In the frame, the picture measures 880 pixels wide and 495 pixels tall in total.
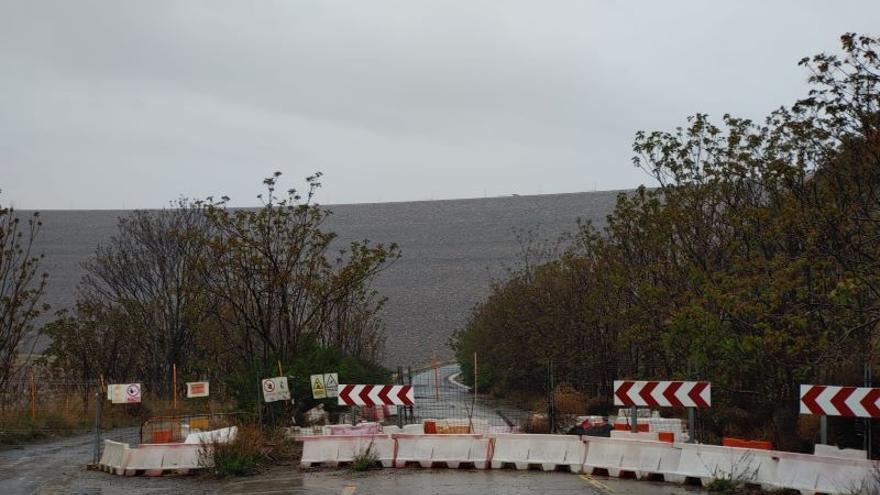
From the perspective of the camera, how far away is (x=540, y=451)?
1881cm

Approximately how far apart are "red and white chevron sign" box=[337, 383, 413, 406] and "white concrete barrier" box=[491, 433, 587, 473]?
94.8 inches

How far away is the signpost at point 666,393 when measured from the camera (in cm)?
1847

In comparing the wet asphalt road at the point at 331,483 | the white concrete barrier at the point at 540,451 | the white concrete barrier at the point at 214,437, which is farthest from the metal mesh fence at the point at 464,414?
the white concrete barrier at the point at 214,437

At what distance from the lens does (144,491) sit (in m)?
17.3

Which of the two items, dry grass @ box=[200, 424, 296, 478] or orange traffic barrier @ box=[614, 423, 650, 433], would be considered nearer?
dry grass @ box=[200, 424, 296, 478]

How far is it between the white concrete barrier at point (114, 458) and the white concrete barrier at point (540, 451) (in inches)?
274

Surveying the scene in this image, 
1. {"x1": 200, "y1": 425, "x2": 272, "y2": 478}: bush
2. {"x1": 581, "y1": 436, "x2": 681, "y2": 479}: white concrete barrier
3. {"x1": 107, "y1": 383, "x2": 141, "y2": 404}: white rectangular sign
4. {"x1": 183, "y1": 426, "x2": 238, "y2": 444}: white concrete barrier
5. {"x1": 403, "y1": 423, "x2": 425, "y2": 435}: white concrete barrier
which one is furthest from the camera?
{"x1": 107, "y1": 383, "x2": 141, "y2": 404}: white rectangular sign

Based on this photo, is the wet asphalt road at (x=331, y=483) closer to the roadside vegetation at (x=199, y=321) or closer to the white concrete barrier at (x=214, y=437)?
the white concrete barrier at (x=214, y=437)

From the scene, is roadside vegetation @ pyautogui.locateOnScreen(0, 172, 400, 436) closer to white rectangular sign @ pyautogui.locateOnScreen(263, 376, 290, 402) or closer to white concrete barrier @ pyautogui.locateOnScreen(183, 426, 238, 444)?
white rectangular sign @ pyautogui.locateOnScreen(263, 376, 290, 402)

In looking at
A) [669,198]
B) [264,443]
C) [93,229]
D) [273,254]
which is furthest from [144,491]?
[93,229]

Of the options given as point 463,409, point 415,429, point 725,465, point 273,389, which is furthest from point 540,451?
point 463,409

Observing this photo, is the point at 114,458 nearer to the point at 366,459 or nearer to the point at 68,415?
the point at 366,459

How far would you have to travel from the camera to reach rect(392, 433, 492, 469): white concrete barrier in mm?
19188

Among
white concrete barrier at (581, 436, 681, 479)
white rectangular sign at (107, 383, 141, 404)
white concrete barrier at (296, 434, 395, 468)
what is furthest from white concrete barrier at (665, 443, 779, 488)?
white rectangular sign at (107, 383, 141, 404)
